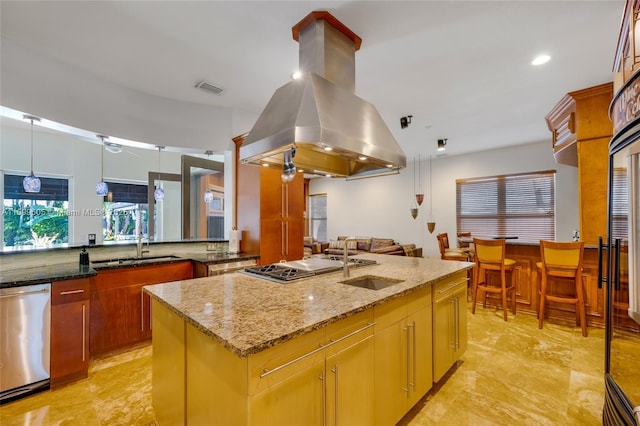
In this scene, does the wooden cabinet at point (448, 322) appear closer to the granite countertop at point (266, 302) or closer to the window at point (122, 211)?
the granite countertop at point (266, 302)

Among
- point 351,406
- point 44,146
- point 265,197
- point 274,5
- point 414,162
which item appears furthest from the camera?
point 414,162

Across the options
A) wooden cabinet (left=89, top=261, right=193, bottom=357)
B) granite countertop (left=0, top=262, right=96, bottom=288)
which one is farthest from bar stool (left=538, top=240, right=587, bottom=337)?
granite countertop (left=0, top=262, right=96, bottom=288)

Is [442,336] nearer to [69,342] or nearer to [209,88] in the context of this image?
[69,342]

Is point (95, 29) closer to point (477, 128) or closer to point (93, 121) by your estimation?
point (93, 121)

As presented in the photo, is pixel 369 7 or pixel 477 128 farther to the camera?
pixel 477 128

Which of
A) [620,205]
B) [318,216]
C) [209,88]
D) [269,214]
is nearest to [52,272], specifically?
[269,214]

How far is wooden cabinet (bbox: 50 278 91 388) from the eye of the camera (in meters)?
2.25

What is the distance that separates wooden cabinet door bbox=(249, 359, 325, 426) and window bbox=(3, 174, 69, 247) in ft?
16.7

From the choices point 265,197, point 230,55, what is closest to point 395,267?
point 265,197

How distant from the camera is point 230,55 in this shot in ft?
8.39

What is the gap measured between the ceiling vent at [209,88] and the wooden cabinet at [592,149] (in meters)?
4.34

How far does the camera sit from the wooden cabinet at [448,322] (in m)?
2.11

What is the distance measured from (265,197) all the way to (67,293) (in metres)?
2.08

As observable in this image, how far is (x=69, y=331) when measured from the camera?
2316 mm
